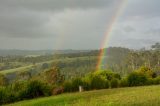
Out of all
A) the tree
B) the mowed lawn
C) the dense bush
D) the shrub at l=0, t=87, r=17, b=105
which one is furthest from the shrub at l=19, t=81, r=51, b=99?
the tree

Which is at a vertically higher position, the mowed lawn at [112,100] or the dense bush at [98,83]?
the mowed lawn at [112,100]

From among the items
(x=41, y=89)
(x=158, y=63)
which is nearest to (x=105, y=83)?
(x=41, y=89)

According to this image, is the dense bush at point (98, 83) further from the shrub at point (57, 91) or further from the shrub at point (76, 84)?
the shrub at point (57, 91)

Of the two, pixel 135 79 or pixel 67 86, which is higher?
pixel 135 79

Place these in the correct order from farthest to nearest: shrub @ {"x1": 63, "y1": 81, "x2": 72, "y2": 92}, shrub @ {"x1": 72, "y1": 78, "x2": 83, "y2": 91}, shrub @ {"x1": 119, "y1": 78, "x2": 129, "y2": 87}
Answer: shrub @ {"x1": 119, "y1": 78, "x2": 129, "y2": 87} < shrub @ {"x1": 72, "y1": 78, "x2": 83, "y2": 91} < shrub @ {"x1": 63, "y1": 81, "x2": 72, "y2": 92}

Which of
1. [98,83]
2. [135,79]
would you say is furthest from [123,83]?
[98,83]

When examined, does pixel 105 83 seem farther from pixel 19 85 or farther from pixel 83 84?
pixel 19 85

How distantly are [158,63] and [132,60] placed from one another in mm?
22004

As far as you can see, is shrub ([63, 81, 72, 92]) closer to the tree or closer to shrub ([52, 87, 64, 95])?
shrub ([52, 87, 64, 95])

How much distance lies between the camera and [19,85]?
162 ft

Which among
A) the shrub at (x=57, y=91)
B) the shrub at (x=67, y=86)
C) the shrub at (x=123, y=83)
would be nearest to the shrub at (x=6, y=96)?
the shrub at (x=57, y=91)

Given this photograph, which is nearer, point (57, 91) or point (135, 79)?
point (57, 91)

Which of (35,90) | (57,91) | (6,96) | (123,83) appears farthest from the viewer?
(123,83)

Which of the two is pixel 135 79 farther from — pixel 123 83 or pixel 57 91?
pixel 57 91
